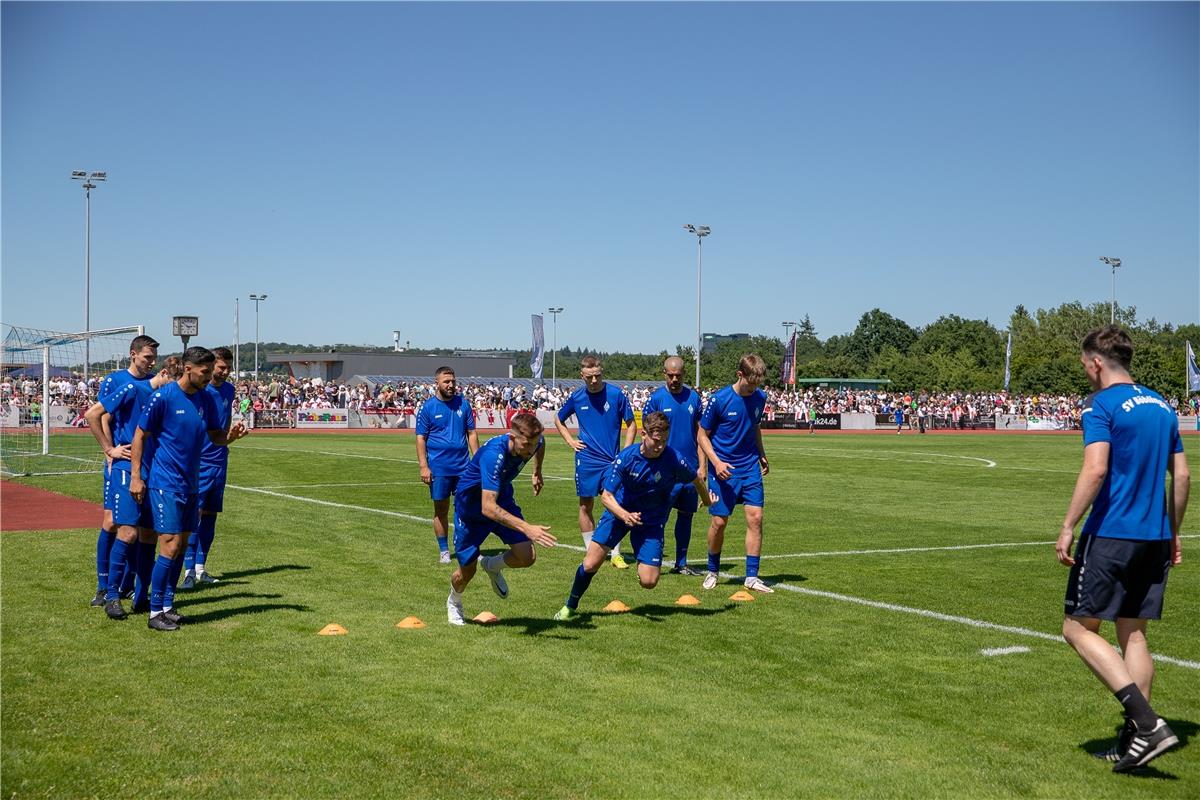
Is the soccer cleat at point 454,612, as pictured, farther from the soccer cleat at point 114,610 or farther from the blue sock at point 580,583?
the soccer cleat at point 114,610

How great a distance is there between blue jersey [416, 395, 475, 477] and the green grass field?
3.80 ft

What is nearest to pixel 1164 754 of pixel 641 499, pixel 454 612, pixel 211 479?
pixel 641 499

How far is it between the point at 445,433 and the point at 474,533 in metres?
4.02

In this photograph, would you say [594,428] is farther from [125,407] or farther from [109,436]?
[109,436]

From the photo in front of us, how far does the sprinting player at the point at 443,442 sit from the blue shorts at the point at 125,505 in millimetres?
3727

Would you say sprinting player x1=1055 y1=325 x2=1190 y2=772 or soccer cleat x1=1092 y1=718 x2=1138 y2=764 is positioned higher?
sprinting player x1=1055 y1=325 x2=1190 y2=772

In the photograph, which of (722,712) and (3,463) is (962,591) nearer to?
(722,712)

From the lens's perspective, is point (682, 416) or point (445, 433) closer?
point (682, 416)

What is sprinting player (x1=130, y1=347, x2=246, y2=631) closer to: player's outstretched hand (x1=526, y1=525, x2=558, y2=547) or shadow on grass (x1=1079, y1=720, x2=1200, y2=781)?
player's outstretched hand (x1=526, y1=525, x2=558, y2=547)

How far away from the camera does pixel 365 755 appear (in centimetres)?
556

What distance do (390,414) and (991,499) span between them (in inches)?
1607

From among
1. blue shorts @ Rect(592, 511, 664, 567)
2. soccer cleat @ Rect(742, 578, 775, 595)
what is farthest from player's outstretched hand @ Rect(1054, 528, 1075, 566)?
soccer cleat @ Rect(742, 578, 775, 595)

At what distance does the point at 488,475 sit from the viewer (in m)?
8.42

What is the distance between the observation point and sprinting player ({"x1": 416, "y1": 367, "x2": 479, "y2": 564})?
1269 cm
